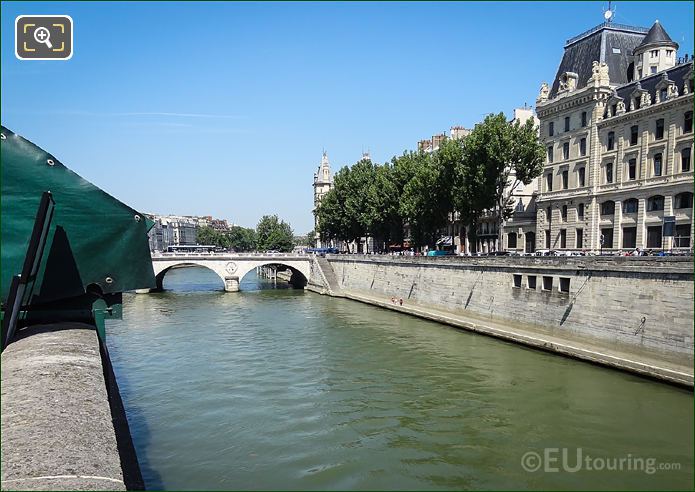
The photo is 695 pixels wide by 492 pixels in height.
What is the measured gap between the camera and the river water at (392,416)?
1293 cm

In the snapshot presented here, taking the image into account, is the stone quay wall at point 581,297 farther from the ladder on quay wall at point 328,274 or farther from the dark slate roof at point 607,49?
the dark slate roof at point 607,49

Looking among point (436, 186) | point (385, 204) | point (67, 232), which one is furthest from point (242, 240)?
point (67, 232)

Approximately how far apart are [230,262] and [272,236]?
45408mm

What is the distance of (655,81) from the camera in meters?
35.5

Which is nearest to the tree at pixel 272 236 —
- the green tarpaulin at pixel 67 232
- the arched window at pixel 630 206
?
the arched window at pixel 630 206

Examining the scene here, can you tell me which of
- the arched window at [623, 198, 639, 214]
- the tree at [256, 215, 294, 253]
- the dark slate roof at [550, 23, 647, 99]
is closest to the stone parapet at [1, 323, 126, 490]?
the arched window at [623, 198, 639, 214]

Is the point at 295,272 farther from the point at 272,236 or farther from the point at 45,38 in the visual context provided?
the point at 45,38

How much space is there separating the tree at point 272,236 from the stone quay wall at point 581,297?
6789 cm

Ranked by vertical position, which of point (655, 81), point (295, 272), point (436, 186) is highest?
point (655, 81)

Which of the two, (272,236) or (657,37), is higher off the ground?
(657,37)

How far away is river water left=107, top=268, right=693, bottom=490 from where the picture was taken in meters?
12.9

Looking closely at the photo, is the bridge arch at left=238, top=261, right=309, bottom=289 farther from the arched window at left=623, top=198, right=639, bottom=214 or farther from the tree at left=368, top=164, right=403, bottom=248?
the arched window at left=623, top=198, right=639, bottom=214

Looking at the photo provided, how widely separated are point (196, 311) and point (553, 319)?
2824cm

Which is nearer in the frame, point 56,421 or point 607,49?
point 56,421
